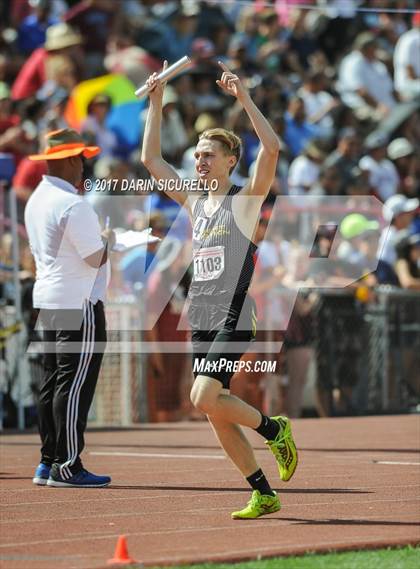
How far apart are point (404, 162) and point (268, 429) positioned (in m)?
13.8

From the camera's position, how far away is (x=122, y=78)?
1927cm

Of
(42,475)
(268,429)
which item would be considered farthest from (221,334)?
(42,475)

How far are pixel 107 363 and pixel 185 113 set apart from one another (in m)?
5.15

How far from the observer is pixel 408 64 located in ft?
74.8

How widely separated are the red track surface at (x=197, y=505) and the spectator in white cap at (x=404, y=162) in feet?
27.9

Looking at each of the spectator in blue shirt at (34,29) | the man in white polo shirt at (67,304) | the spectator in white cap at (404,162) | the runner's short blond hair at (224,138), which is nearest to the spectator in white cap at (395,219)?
the spectator in white cap at (404,162)

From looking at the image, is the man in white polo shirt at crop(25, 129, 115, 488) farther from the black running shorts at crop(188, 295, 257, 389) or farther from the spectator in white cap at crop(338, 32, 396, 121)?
the spectator in white cap at crop(338, 32, 396, 121)

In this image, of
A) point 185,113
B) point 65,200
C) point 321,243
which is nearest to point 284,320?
point 321,243

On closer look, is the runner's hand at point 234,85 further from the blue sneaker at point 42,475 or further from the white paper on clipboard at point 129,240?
the blue sneaker at point 42,475

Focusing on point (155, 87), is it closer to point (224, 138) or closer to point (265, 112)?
point (224, 138)

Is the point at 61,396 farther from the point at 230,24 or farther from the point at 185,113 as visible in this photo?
the point at 230,24

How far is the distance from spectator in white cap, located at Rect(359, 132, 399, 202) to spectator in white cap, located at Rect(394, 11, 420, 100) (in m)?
2.52

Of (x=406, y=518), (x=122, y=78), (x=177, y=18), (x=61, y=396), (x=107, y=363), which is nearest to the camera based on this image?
(x=406, y=518)

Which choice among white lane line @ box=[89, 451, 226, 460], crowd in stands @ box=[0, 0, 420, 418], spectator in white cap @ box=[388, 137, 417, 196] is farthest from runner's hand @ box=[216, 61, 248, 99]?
spectator in white cap @ box=[388, 137, 417, 196]
